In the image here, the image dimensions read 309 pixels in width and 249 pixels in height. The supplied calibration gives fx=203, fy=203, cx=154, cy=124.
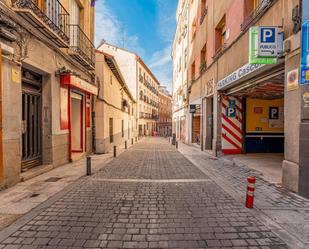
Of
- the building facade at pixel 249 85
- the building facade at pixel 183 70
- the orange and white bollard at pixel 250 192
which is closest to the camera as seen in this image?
the orange and white bollard at pixel 250 192

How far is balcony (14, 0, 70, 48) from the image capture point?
18.6 feet

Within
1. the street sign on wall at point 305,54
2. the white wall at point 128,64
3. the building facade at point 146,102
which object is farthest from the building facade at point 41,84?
the building facade at point 146,102

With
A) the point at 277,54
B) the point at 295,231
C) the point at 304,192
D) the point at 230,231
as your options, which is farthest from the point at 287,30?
the point at 230,231

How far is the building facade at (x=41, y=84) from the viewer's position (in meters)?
5.44

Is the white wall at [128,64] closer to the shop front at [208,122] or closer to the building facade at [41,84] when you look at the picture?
the building facade at [41,84]

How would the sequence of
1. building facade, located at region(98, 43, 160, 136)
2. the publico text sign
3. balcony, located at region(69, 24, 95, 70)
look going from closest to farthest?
the publico text sign → balcony, located at region(69, 24, 95, 70) → building facade, located at region(98, 43, 160, 136)

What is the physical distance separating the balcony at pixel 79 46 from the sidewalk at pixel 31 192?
17.8 feet

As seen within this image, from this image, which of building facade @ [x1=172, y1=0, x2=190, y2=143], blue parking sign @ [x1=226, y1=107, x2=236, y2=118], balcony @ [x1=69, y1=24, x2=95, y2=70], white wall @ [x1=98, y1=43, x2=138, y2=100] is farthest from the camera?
white wall @ [x1=98, y1=43, x2=138, y2=100]

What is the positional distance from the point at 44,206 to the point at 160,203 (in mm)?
2457

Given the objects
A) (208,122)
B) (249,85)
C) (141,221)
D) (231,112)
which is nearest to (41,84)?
(141,221)

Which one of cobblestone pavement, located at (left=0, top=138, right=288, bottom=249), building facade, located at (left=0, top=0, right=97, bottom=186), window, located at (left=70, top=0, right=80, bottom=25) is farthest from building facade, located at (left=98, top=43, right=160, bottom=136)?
cobblestone pavement, located at (left=0, top=138, right=288, bottom=249)

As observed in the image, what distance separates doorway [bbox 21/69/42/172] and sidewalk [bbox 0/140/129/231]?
2.54ft

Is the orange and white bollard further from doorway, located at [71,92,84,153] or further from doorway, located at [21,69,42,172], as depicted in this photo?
doorway, located at [71,92,84,153]

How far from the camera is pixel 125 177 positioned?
667 centimetres
